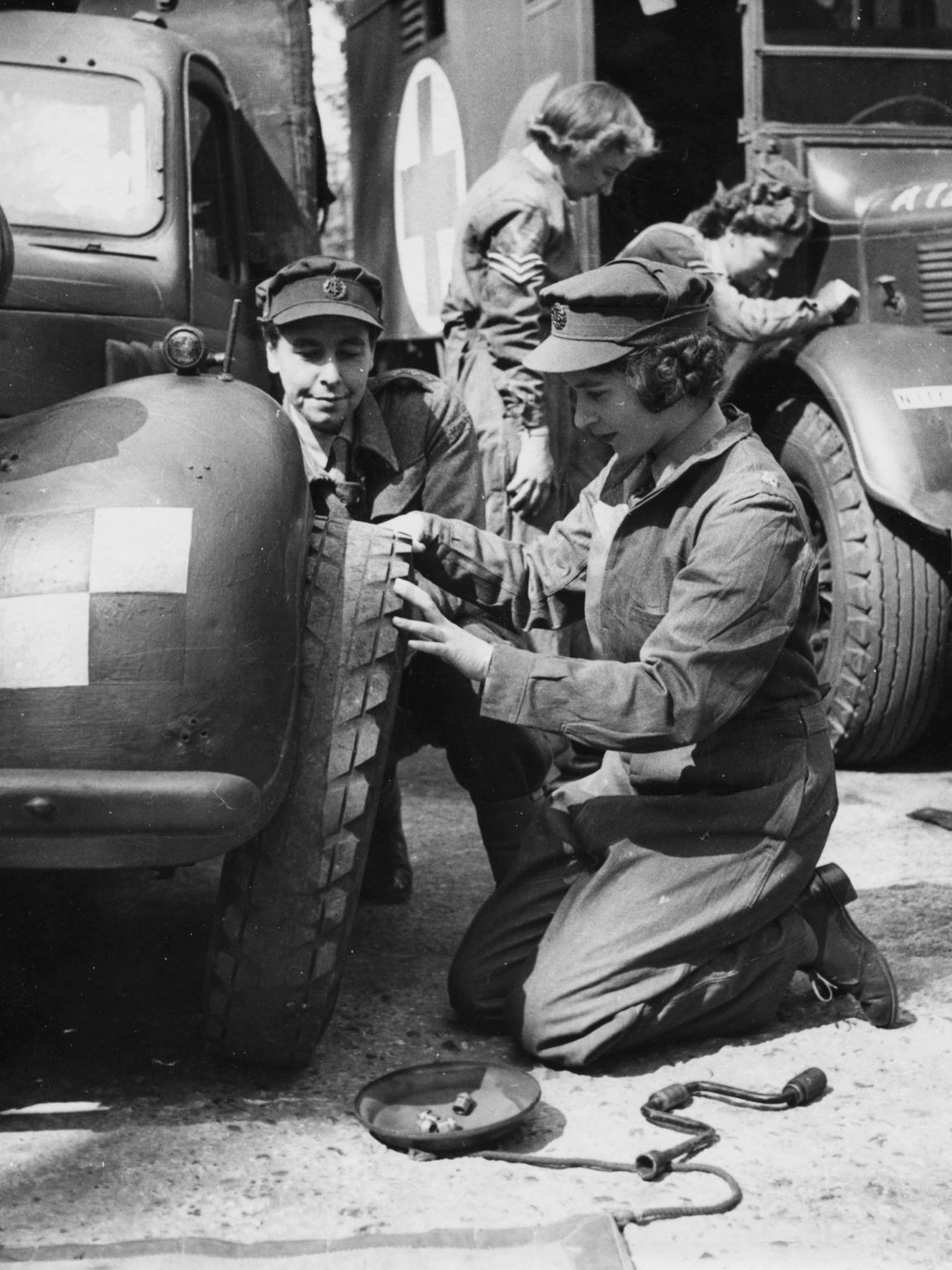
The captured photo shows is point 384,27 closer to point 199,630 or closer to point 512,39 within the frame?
point 512,39

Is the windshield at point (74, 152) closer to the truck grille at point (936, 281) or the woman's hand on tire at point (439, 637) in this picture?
the woman's hand on tire at point (439, 637)

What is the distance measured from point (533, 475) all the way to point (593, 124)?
100cm

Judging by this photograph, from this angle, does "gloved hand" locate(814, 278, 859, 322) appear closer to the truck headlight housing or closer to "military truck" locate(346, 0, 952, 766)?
"military truck" locate(346, 0, 952, 766)

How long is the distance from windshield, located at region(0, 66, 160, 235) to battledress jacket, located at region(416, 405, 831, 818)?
1361mm

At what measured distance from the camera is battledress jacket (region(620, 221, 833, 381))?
4.80 meters

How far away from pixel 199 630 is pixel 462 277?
298 cm

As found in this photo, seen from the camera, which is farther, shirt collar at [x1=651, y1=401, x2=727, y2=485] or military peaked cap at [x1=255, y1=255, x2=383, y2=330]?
military peaked cap at [x1=255, y1=255, x2=383, y2=330]

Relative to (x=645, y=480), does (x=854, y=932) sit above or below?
below

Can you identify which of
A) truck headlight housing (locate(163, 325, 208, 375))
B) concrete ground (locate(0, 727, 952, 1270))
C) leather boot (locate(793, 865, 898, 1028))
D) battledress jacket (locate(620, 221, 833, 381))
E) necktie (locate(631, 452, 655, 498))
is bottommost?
concrete ground (locate(0, 727, 952, 1270))

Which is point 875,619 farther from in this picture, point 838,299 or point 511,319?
point 511,319

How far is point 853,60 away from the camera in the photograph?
213 inches

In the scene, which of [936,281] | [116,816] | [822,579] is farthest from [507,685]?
[936,281]

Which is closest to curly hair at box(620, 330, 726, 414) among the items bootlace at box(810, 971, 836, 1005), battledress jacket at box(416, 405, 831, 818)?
battledress jacket at box(416, 405, 831, 818)

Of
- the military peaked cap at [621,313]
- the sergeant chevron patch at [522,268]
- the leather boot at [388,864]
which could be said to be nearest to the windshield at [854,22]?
the sergeant chevron patch at [522,268]
